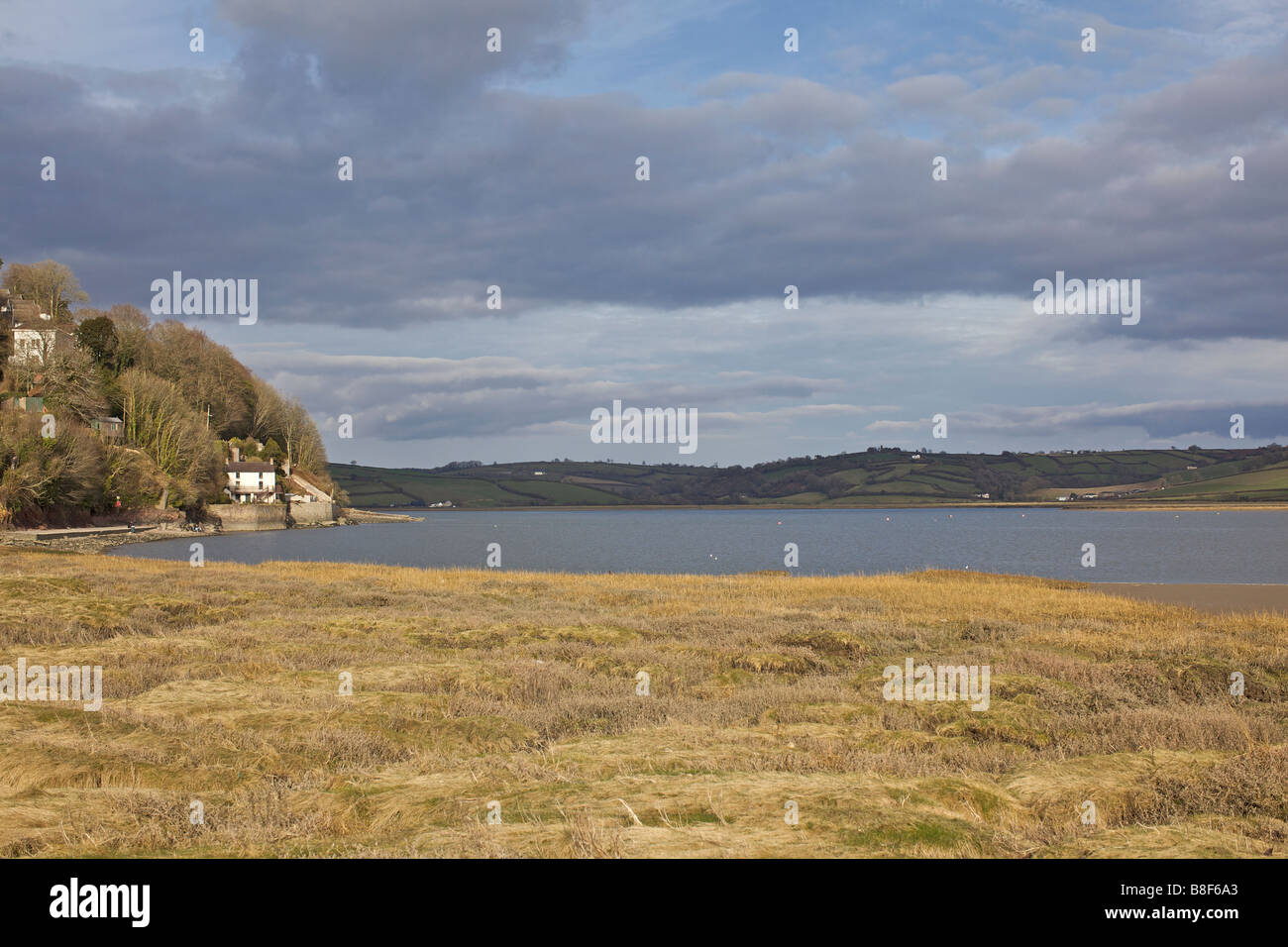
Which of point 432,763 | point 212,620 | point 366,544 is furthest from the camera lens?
point 366,544

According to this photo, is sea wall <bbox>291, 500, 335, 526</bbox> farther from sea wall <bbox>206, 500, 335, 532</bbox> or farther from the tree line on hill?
the tree line on hill

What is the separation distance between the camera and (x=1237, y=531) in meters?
111

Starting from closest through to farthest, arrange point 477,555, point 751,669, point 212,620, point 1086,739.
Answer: point 1086,739, point 751,669, point 212,620, point 477,555

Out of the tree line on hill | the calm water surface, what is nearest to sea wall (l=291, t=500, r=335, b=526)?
the tree line on hill

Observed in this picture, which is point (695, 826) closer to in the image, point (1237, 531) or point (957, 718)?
point (957, 718)

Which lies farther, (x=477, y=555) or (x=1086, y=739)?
(x=477, y=555)

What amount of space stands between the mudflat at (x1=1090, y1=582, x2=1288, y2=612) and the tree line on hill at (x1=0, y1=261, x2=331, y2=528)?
96456mm

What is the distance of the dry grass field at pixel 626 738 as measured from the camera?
8.09 meters

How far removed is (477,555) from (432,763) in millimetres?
76911

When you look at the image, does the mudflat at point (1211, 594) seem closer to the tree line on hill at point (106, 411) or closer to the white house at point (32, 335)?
the tree line on hill at point (106, 411)

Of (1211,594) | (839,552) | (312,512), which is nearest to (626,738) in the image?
(1211,594)

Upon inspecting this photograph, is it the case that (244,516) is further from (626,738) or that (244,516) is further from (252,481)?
(626,738)
